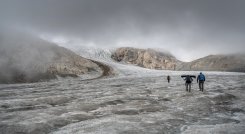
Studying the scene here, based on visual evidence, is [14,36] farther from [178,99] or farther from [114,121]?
[114,121]

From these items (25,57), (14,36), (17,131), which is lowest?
(17,131)

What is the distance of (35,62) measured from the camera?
104 metres

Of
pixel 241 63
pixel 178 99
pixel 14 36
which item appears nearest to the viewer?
pixel 178 99

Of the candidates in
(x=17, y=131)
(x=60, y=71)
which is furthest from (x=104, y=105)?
(x=60, y=71)

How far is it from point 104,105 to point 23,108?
666cm

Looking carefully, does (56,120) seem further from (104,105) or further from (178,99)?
(178,99)

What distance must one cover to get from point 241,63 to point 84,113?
184 meters

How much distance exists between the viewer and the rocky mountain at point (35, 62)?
3661 inches

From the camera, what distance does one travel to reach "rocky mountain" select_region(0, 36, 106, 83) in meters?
93.0

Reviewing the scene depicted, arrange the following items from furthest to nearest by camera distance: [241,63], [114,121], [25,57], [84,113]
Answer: [241,63]
[25,57]
[84,113]
[114,121]

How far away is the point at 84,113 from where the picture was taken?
76.0ft

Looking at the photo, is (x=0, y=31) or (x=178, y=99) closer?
(x=178, y=99)

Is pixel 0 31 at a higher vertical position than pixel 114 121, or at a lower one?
higher

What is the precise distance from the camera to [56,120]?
20.4 m
